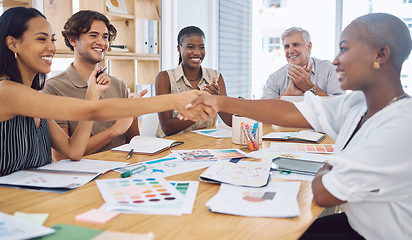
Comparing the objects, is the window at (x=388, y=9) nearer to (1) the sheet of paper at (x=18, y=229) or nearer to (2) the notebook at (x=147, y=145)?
(2) the notebook at (x=147, y=145)

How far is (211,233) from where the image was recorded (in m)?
0.98

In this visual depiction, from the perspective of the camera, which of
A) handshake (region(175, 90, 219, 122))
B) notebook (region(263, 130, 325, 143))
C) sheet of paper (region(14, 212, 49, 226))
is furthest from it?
notebook (region(263, 130, 325, 143))

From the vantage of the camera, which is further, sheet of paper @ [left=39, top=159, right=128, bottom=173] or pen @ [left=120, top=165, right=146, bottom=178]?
sheet of paper @ [left=39, top=159, right=128, bottom=173]

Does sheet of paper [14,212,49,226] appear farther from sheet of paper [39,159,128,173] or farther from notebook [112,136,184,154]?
notebook [112,136,184,154]

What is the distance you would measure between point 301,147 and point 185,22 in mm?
2856

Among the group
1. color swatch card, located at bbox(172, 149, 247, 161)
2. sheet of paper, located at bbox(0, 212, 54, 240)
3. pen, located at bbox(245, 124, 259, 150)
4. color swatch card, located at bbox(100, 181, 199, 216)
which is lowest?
color swatch card, located at bbox(100, 181, 199, 216)

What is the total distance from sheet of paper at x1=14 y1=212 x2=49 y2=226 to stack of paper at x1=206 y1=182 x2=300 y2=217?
1.56ft

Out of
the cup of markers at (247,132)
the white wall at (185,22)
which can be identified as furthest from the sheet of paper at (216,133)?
the white wall at (185,22)

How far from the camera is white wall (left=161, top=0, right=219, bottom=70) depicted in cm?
426

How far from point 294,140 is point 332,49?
280 centimetres

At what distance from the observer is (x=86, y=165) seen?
1.67 metres

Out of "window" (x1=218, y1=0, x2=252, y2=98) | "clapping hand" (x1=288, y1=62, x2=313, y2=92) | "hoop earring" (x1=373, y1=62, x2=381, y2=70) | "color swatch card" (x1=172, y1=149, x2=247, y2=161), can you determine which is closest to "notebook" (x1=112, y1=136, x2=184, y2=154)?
"color swatch card" (x1=172, y1=149, x2=247, y2=161)

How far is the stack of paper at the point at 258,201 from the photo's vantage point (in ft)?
3.64

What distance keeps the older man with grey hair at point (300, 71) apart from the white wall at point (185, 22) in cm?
136
